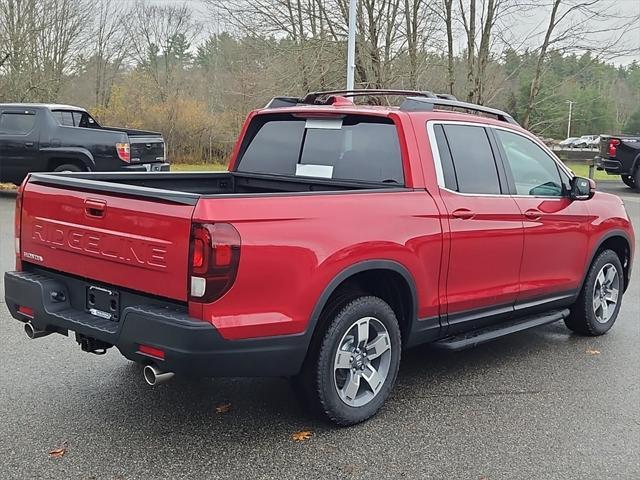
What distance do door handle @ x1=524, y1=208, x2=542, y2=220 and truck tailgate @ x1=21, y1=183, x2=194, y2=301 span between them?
2.80 meters

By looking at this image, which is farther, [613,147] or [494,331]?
[613,147]

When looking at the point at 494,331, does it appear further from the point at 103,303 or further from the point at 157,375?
the point at 103,303

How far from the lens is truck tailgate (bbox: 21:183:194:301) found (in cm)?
341

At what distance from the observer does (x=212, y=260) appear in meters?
3.31

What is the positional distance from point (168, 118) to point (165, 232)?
2562 centimetres

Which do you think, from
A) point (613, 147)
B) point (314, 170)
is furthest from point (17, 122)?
point (613, 147)

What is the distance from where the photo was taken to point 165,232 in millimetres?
3414

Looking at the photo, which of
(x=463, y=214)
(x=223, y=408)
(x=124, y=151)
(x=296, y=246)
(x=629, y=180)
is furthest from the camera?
(x=629, y=180)

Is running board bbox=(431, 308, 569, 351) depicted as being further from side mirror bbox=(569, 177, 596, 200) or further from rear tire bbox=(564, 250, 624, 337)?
side mirror bbox=(569, 177, 596, 200)

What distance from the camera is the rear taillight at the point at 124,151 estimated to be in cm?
1320

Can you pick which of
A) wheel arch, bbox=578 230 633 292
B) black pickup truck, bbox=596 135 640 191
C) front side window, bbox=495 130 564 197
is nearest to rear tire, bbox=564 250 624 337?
wheel arch, bbox=578 230 633 292

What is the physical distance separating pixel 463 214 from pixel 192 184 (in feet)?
7.11

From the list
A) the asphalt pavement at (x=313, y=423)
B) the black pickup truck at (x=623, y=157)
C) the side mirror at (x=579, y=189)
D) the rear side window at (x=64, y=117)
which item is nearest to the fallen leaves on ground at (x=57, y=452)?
the asphalt pavement at (x=313, y=423)

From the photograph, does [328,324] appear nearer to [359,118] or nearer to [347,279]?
[347,279]
